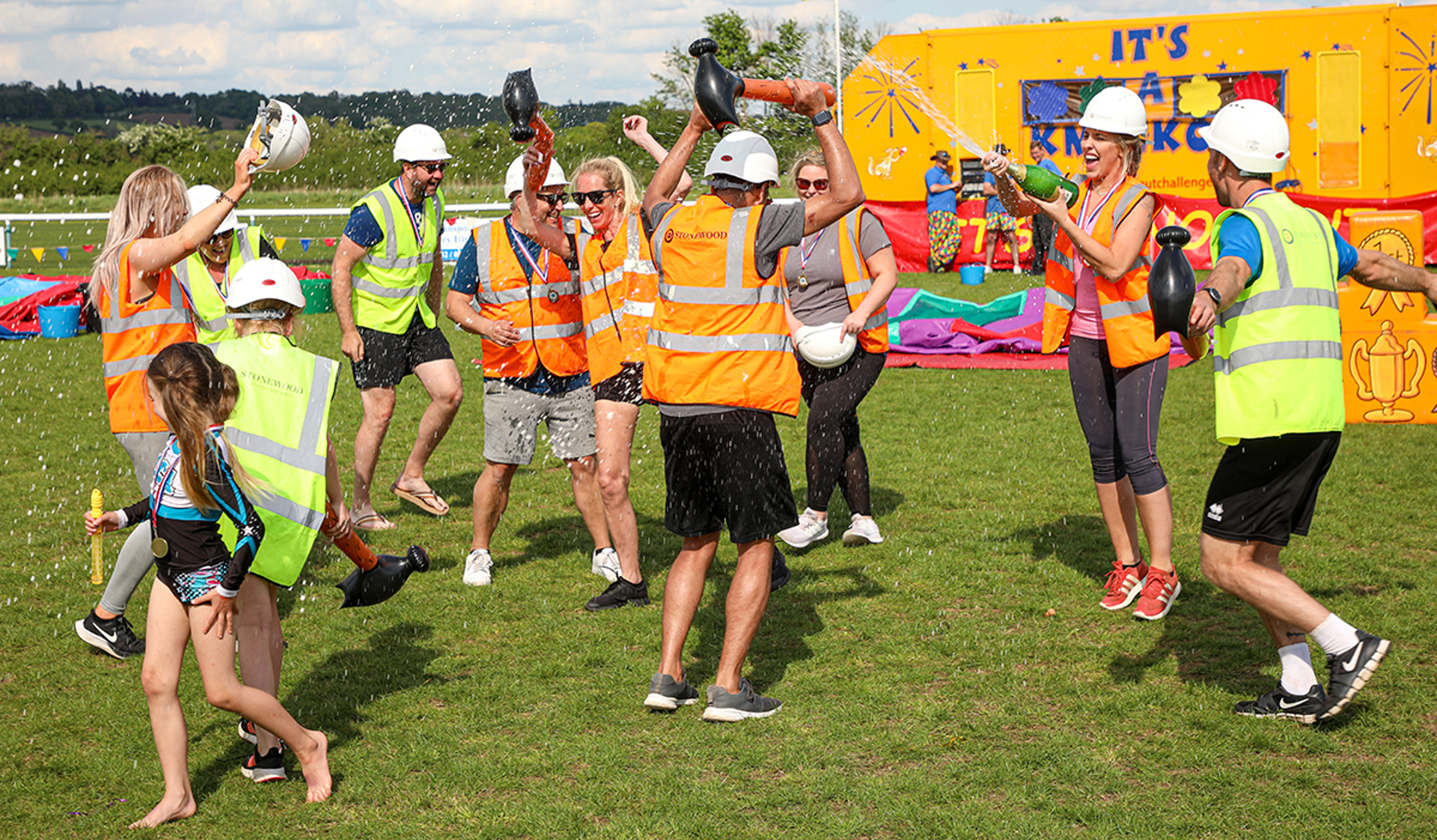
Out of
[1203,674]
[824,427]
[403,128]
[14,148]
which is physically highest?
[14,148]

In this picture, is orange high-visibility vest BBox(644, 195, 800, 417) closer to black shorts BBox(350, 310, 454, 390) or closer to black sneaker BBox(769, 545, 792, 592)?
black sneaker BBox(769, 545, 792, 592)

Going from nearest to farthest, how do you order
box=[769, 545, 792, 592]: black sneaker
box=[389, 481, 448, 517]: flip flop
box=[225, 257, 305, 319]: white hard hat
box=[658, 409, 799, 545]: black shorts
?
box=[225, 257, 305, 319]: white hard hat
box=[658, 409, 799, 545]: black shorts
box=[769, 545, 792, 592]: black sneaker
box=[389, 481, 448, 517]: flip flop

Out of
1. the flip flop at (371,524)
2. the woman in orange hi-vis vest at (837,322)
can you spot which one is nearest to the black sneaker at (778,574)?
the woman in orange hi-vis vest at (837,322)

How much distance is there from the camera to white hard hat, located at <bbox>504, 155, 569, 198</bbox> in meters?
6.18

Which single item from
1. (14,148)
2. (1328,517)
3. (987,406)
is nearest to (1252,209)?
(1328,517)

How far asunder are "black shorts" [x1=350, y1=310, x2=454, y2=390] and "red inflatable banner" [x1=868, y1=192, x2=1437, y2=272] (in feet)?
36.5

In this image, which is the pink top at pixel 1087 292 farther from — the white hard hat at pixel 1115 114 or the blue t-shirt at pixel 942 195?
the blue t-shirt at pixel 942 195

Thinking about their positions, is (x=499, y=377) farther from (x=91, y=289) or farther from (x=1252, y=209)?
(x=1252, y=209)

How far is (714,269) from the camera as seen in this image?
4410 millimetres

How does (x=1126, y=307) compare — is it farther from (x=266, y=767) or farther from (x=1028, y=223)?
(x=1028, y=223)

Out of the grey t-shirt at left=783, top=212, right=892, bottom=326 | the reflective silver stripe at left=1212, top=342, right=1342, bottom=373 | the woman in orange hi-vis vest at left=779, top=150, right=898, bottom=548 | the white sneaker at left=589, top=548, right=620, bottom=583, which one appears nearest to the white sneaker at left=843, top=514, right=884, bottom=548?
the woman in orange hi-vis vest at left=779, top=150, right=898, bottom=548

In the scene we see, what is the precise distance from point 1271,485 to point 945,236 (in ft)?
56.0

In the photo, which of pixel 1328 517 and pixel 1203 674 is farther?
pixel 1328 517

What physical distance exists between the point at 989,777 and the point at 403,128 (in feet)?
16.4
